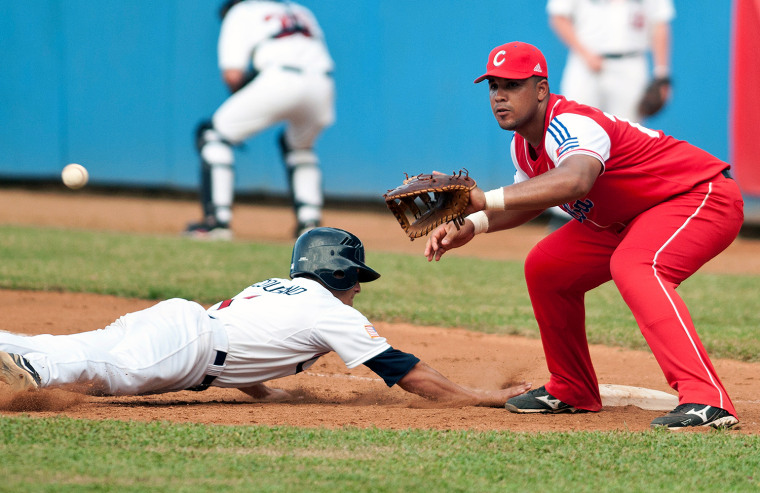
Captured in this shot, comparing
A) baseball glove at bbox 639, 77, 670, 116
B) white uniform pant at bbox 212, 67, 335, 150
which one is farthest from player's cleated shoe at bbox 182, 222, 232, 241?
baseball glove at bbox 639, 77, 670, 116

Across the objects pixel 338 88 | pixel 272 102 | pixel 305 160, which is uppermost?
pixel 338 88

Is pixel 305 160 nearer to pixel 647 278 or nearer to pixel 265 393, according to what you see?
pixel 265 393

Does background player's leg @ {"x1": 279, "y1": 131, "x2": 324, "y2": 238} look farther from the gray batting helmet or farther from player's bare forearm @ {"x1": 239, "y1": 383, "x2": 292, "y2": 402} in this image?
the gray batting helmet

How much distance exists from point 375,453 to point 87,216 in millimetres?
10062

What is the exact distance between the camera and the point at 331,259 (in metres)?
4.32

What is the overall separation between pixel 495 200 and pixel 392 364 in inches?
33.2

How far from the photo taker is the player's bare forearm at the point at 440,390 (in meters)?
4.09

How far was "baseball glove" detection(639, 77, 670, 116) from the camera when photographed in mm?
11172

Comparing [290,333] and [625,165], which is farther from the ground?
[625,165]

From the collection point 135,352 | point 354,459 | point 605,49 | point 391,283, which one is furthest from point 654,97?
point 354,459

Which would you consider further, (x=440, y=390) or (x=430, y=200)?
(x=440, y=390)

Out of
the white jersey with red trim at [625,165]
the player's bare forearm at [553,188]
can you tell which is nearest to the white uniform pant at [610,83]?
the white jersey with red trim at [625,165]

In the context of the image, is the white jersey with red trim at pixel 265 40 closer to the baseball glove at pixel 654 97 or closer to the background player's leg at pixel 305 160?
the background player's leg at pixel 305 160

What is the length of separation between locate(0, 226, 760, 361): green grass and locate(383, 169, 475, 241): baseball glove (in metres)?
2.82
